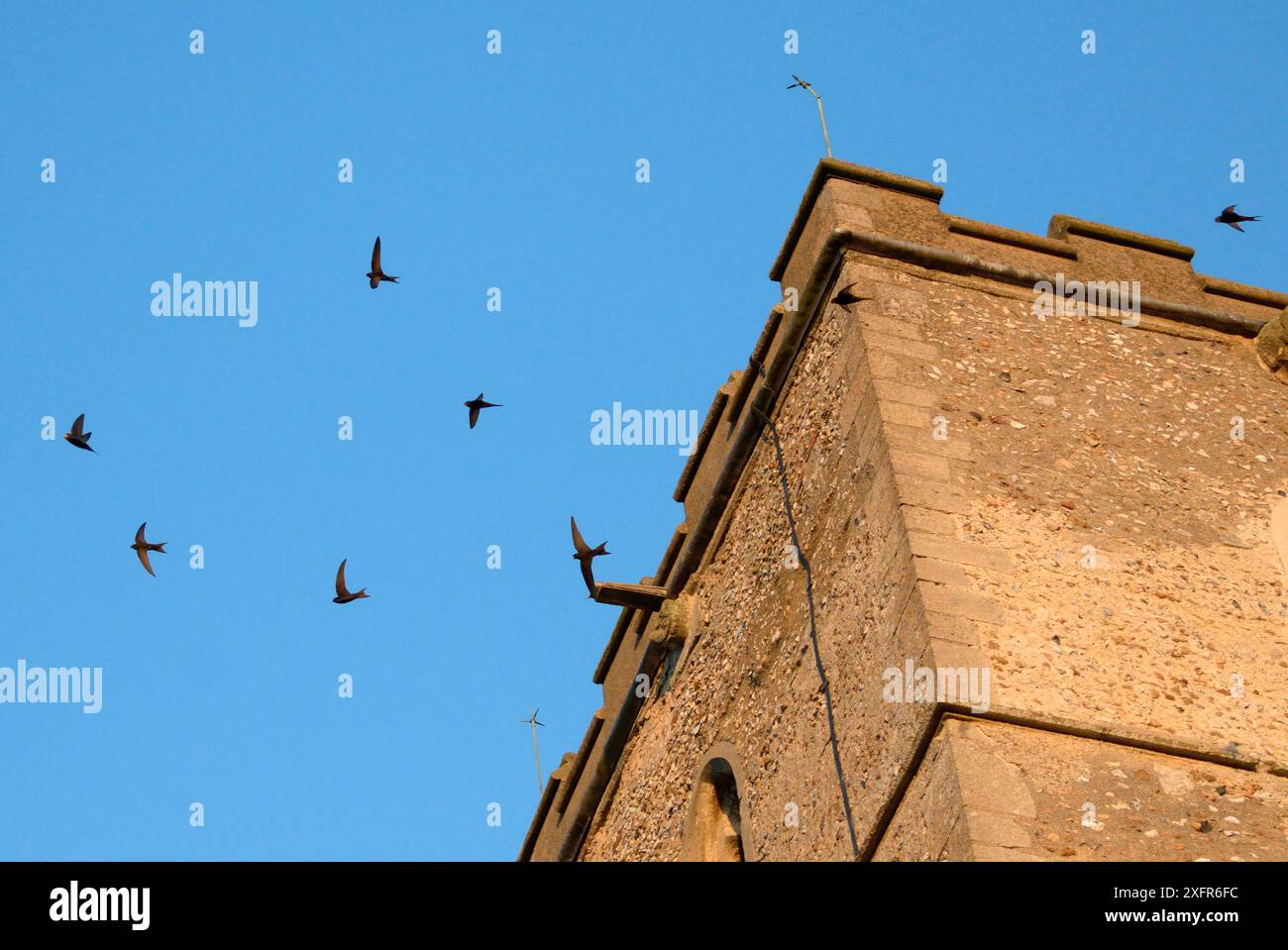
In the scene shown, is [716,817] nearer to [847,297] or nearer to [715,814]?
[715,814]

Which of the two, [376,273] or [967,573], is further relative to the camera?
[376,273]

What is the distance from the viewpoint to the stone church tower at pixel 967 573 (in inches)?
336

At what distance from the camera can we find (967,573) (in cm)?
915

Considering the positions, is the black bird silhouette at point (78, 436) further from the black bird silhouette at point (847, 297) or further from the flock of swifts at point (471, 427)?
the black bird silhouette at point (847, 297)

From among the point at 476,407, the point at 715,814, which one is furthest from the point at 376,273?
the point at 715,814

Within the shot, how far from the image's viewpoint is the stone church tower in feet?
28.0

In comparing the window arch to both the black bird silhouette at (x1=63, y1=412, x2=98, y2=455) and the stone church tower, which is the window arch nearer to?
the stone church tower

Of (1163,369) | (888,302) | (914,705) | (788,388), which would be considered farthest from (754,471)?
(914,705)

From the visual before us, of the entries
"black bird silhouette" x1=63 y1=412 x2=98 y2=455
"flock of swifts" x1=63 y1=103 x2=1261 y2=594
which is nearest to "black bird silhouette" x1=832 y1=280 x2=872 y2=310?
"flock of swifts" x1=63 y1=103 x2=1261 y2=594

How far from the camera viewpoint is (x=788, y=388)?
38.3 feet

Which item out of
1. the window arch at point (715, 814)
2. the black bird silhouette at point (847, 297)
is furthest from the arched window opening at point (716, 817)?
the black bird silhouette at point (847, 297)
